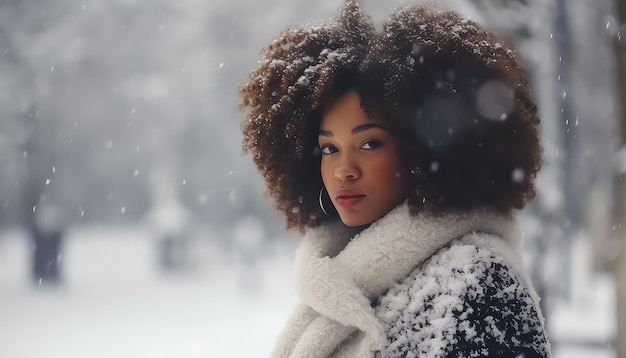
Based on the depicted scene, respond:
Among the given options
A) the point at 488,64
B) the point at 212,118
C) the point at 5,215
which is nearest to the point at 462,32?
the point at 488,64

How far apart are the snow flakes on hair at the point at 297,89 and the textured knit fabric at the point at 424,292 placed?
1.29 ft

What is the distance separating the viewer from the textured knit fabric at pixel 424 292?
1606 millimetres

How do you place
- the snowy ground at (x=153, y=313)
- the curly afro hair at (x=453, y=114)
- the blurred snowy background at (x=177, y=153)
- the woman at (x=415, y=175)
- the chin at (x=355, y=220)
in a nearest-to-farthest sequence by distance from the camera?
the woman at (x=415, y=175)
the curly afro hair at (x=453, y=114)
the chin at (x=355, y=220)
the blurred snowy background at (x=177, y=153)
the snowy ground at (x=153, y=313)

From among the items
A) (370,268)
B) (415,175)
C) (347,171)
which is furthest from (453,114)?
(370,268)

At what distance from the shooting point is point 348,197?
1.93m

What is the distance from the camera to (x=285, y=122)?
2152mm

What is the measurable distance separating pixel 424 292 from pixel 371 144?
0.44 metres

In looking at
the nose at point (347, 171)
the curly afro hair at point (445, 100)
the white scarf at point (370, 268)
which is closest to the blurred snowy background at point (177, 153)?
the curly afro hair at point (445, 100)

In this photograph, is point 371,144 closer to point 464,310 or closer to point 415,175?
point 415,175

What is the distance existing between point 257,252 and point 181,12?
5.61 meters

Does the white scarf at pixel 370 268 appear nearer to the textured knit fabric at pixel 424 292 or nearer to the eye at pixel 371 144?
the textured knit fabric at pixel 424 292

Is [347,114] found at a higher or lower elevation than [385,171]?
higher

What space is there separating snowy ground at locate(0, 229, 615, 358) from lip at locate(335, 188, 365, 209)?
697 cm

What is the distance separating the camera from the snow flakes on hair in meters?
1.99
